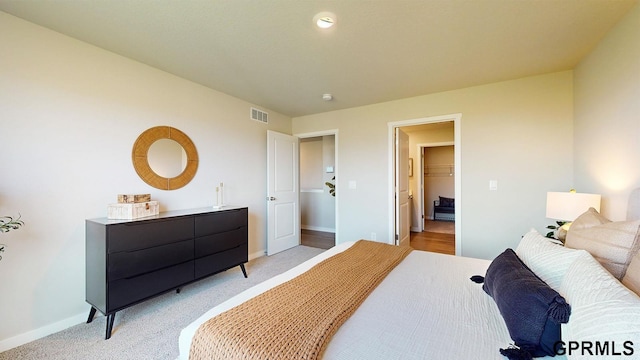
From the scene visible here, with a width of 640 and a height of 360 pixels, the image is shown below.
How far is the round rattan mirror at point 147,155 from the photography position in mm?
2539

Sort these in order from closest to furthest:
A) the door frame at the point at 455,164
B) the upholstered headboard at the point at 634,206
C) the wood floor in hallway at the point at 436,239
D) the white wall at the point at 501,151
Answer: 1. the upholstered headboard at the point at 634,206
2. the white wall at the point at 501,151
3. the door frame at the point at 455,164
4. the wood floor in hallway at the point at 436,239

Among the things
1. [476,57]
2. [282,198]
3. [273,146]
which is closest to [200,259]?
[282,198]

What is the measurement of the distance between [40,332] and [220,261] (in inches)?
55.0

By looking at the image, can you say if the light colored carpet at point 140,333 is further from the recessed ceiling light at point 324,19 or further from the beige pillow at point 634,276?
the recessed ceiling light at point 324,19

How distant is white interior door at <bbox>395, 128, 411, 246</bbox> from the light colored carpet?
93.2 inches

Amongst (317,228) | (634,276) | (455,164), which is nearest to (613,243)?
(634,276)

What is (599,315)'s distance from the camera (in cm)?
77

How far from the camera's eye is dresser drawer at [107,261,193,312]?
6.43 ft

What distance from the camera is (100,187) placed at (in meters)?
2.28

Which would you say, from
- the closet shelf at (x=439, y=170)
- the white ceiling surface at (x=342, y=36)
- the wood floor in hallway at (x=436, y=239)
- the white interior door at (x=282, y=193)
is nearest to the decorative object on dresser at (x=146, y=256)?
the white interior door at (x=282, y=193)

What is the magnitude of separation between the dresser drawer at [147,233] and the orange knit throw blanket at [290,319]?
143 centimetres

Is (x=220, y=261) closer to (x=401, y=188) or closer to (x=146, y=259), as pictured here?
(x=146, y=259)

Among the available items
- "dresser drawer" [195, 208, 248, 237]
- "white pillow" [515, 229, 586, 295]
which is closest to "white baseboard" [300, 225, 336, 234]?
"dresser drawer" [195, 208, 248, 237]

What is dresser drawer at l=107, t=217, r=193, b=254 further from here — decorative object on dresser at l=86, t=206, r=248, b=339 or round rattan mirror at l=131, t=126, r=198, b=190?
round rattan mirror at l=131, t=126, r=198, b=190
